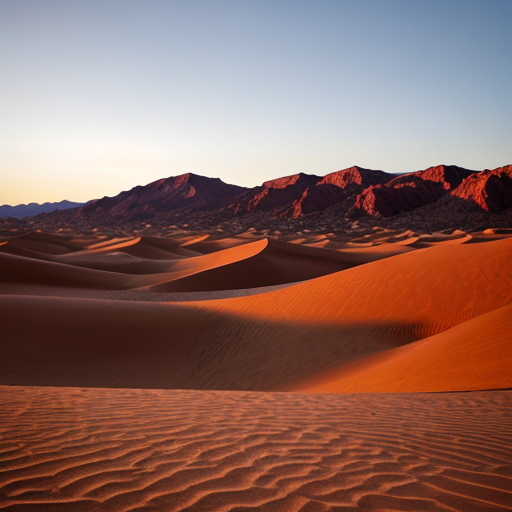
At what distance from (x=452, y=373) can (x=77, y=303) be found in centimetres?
1072

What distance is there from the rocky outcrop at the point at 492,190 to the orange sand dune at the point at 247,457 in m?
82.3

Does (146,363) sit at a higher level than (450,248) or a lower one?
lower

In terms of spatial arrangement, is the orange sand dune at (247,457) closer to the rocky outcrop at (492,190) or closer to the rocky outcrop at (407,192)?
the rocky outcrop at (492,190)

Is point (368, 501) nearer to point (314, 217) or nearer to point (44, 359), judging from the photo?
point (44, 359)

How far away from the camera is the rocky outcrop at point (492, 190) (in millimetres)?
76812

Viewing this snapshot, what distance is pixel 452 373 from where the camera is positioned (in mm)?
7062

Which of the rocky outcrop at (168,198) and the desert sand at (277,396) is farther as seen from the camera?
the rocky outcrop at (168,198)

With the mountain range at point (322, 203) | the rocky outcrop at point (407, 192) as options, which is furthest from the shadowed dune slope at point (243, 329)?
the rocky outcrop at point (407, 192)

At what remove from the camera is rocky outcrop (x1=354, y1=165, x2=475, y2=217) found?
94000 mm

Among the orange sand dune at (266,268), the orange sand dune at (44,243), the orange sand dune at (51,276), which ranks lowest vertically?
the orange sand dune at (266,268)

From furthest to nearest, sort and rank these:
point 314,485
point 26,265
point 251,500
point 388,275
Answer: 1. point 26,265
2. point 388,275
3. point 314,485
4. point 251,500

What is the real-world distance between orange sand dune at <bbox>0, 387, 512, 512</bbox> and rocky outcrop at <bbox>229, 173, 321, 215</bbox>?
386ft

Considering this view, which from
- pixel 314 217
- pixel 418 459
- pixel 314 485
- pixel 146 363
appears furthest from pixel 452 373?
pixel 314 217

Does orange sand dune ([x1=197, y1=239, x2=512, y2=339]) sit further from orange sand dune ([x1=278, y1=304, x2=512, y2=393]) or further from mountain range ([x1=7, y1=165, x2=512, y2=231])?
mountain range ([x1=7, y1=165, x2=512, y2=231])
